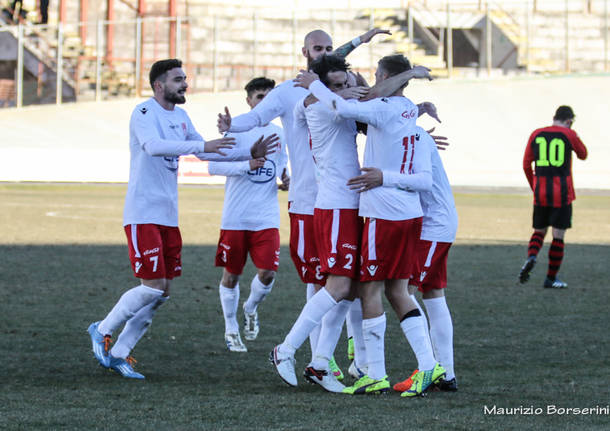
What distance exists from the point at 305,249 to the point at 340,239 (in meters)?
0.75

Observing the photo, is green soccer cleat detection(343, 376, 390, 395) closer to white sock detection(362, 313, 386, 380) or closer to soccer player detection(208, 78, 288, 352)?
white sock detection(362, 313, 386, 380)

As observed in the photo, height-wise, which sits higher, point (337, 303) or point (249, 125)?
point (249, 125)

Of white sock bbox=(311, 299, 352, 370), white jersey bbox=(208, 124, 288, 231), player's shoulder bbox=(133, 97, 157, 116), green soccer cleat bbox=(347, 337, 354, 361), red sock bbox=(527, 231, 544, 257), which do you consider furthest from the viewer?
red sock bbox=(527, 231, 544, 257)

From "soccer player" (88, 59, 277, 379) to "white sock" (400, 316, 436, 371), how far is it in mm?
1540

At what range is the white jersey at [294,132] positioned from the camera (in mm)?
6879

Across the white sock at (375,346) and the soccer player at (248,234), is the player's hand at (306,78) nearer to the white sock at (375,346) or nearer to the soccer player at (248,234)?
the white sock at (375,346)

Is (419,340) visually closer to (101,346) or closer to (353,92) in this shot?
(353,92)

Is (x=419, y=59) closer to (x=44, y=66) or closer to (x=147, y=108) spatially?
(x=44, y=66)

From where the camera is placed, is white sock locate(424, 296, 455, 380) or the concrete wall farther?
the concrete wall

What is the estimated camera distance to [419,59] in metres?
35.4

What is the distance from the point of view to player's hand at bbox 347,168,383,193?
6.00m

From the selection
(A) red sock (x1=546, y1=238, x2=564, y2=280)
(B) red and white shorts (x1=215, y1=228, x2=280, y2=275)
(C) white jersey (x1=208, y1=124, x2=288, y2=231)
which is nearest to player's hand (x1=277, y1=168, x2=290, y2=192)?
(C) white jersey (x1=208, y1=124, x2=288, y2=231)

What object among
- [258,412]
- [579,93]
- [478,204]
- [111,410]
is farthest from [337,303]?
[579,93]

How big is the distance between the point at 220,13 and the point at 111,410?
32.8 metres
